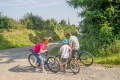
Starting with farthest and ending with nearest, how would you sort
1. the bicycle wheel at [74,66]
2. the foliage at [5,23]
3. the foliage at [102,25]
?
the foliage at [5,23] → the foliage at [102,25] → the bicycle wheel at [74,66]

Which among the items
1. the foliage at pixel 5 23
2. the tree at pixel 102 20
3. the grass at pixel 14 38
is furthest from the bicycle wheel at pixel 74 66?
the foliage at pixel 5 23

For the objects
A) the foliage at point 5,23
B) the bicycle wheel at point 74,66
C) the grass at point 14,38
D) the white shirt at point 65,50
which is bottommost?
the bicycle wheel at point 74,66

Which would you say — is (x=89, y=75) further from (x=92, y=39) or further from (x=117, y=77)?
(x=92, y=39)

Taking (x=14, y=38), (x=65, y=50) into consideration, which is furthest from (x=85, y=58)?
(x=14, y=38)

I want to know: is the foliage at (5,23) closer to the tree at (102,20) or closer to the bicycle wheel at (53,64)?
the tree at (102,20)

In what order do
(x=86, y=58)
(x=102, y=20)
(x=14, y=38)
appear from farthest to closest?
(x=14, y=38) → (x=102, y=20) → (x=86, y=58)

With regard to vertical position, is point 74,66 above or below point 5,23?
below

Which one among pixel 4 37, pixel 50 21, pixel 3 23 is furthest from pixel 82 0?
pixel 50 21

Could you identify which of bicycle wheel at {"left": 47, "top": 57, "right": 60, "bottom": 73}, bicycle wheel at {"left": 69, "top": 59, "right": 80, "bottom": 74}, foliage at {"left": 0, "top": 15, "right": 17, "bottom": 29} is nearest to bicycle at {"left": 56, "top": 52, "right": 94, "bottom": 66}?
bicycle wheel at {"left": 69, "top": 59, "right": 80, "bottom": 74}

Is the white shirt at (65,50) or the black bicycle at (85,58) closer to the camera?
the white shirt at (65,50)

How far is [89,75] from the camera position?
5012mm

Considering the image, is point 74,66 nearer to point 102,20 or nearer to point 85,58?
point 85,58

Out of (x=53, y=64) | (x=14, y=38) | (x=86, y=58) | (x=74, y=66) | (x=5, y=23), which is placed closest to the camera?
(x=74, y=66)

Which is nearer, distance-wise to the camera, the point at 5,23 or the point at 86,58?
the point at 86,58
